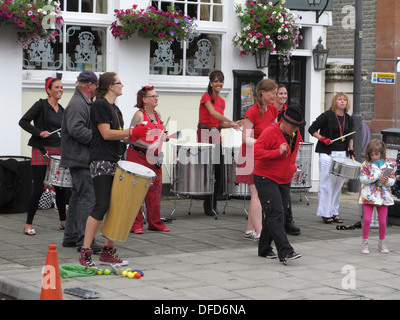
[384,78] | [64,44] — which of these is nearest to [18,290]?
[64,44]

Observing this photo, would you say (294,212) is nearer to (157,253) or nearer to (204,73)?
(204,73)

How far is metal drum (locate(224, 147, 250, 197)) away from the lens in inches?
482

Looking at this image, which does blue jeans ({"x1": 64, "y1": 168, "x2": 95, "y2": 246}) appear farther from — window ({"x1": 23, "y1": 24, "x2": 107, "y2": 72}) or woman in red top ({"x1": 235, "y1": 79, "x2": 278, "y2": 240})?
window ({"x1": 23, "y1": 24, "x2": 107, "y2": 72})

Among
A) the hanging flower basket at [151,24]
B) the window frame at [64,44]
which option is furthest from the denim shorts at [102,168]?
the hanging flower basket at [151,24]

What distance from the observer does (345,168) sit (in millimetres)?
10773

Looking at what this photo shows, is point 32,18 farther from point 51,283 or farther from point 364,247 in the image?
point 51,283

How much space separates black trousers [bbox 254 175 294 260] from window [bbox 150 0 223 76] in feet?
18.5

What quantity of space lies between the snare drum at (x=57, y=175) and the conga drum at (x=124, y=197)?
178 centimetres

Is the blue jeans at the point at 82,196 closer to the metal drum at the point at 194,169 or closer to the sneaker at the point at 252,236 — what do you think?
the sneaker at the point at 252,236

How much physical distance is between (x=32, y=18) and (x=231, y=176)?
3.60 meters

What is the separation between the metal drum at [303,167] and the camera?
13.5 m
